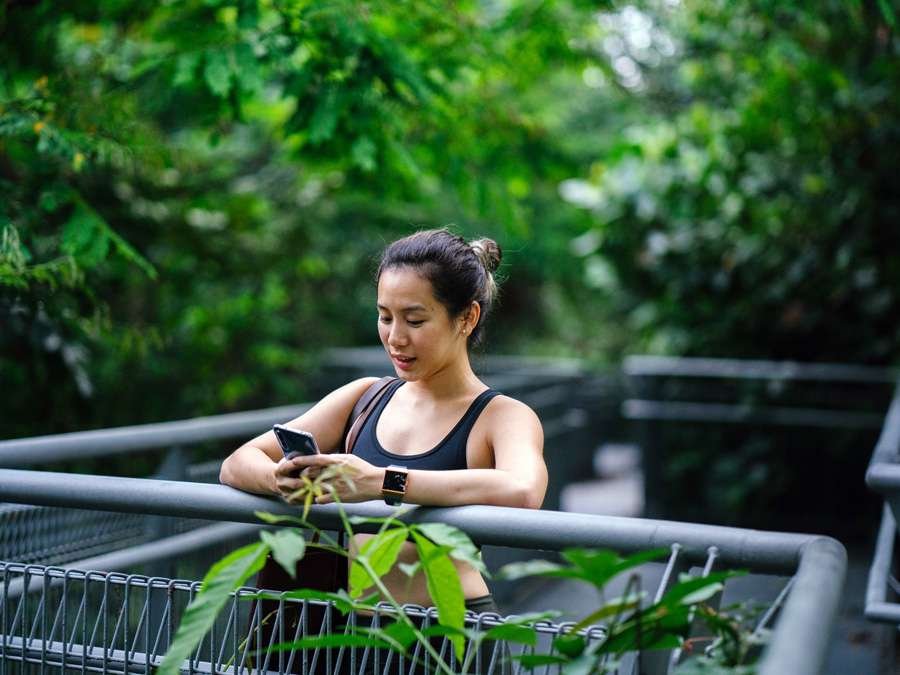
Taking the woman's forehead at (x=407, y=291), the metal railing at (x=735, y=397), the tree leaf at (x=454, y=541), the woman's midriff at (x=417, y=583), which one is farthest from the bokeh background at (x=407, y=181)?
the tree leaf at (x=454, y=541)

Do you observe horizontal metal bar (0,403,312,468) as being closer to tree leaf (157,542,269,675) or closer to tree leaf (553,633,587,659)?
tree leaf (157,542,269,675)

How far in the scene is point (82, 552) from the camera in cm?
313

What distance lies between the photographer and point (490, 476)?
85.7 inches

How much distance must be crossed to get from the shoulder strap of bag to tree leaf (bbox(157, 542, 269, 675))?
3.99 ft

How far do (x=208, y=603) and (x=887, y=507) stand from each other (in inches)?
98.9

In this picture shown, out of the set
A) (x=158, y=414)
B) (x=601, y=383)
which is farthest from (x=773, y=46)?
(x=158, y=414)

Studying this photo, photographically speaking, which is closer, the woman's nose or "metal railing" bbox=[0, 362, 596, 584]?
the woman's nose

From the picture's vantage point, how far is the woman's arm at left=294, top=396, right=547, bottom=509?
6.70ft

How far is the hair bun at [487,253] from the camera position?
2828 mm

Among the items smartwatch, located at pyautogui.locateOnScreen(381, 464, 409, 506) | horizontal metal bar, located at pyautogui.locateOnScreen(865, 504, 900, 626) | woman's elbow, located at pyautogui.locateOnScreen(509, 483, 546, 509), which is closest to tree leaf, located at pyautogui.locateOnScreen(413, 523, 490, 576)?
smartwatch, located at pyautogui.locateOnScreen(381, 464, 409, 506)

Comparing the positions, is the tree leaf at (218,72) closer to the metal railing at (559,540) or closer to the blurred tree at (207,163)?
the blurred tree at (207,163)

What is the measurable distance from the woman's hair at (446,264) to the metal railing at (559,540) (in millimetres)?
682

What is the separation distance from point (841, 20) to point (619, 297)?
3.29 metres

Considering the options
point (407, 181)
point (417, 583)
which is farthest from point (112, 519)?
point (407, 181)
